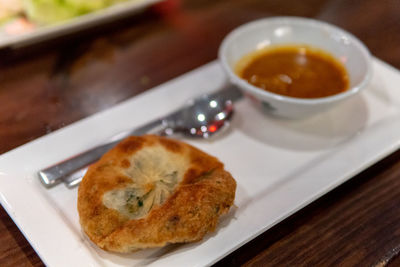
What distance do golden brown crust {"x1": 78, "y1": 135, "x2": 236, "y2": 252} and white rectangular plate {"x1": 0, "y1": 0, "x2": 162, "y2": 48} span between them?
1.18 metres

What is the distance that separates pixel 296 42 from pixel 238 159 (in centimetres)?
88

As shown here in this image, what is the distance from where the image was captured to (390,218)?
1626 millimetres

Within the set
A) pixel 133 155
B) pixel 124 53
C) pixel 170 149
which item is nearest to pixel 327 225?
pixel 170 149

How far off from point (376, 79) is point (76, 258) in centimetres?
176

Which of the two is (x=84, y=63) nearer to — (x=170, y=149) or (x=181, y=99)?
(x=181, y=99)

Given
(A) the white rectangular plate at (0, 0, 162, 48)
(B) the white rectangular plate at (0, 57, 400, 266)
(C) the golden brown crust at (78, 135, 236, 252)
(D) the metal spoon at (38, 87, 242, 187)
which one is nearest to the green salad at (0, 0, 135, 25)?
(A) the white rectangular plate at (0, 0, 162, 48)

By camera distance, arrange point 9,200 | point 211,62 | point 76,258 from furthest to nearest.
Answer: point 211,62
point 9,200
point 76,258

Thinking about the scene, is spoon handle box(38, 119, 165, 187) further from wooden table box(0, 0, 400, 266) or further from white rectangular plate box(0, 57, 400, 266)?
wooden table box(0, 0, 400, 266)

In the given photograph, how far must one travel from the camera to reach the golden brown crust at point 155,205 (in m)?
1.37

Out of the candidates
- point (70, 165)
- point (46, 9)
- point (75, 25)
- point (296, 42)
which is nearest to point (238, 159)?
point (70, 165)

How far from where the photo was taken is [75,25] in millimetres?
2525

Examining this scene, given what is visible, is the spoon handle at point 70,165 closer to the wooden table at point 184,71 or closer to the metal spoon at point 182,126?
the metal spoon at point 182,126

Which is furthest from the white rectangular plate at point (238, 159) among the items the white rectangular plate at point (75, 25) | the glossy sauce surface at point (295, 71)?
the white rectangular plate at point (75, 25)

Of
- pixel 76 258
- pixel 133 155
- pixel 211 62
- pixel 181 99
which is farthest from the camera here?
pixel 211 62
